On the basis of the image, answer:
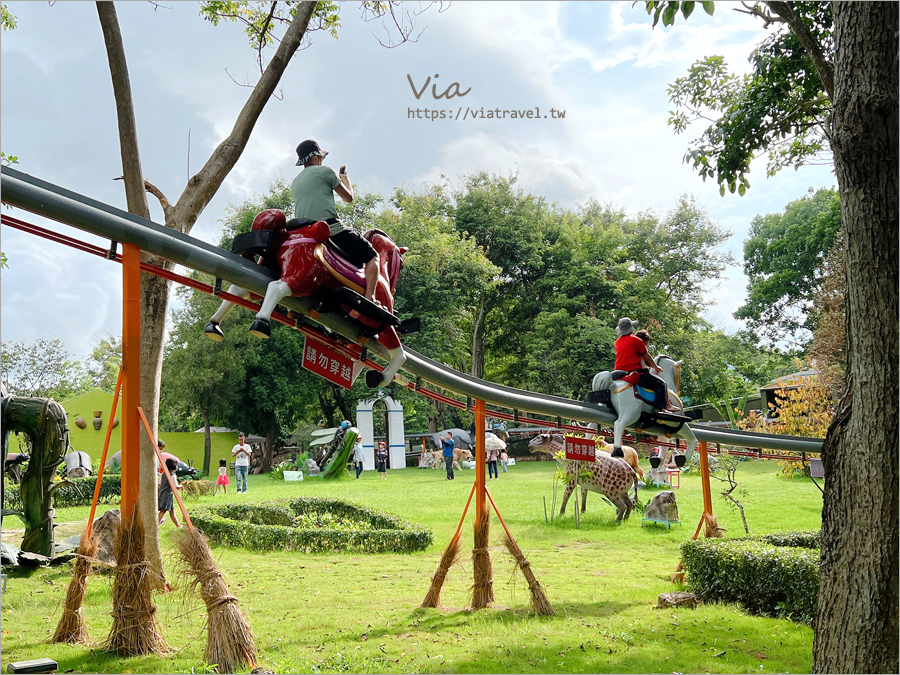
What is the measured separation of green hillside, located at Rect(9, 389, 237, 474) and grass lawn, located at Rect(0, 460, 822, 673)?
19.5 m

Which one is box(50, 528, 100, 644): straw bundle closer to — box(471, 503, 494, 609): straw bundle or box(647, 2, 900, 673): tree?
box(471, 503, 494, 609): straw bundle

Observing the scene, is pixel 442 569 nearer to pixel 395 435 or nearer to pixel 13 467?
pixel 13 467

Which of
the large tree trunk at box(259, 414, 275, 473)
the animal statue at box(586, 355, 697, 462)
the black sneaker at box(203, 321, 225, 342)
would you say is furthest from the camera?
the large tree trunk at box(259, 414, 275, 473)

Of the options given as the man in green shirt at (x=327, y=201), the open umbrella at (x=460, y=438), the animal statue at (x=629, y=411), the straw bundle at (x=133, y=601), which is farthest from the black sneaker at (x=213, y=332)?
the open umbrella at (x=460, y=438)

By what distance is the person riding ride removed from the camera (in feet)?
25.0

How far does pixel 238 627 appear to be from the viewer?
4488 millimetres

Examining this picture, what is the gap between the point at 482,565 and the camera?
662 cm

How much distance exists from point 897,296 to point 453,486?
14.8m

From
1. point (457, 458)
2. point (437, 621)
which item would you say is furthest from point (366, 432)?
point (437, 621)

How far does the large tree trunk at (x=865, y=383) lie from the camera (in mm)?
3938

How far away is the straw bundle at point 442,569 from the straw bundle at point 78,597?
290 centimetres

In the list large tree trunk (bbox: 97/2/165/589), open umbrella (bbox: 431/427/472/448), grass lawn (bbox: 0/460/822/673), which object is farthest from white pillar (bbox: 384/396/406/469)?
large tree trunk (bbox: 97/2/165/589)

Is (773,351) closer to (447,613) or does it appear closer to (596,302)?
(596,302)

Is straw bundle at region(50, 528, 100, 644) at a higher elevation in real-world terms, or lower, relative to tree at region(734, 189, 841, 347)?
lower
